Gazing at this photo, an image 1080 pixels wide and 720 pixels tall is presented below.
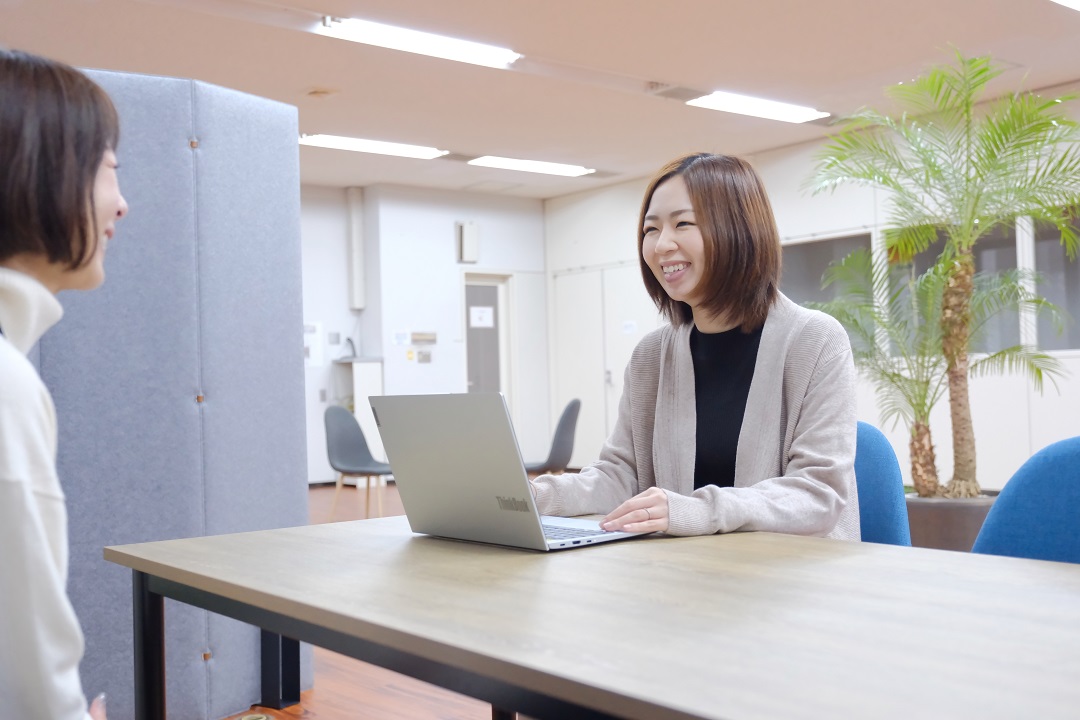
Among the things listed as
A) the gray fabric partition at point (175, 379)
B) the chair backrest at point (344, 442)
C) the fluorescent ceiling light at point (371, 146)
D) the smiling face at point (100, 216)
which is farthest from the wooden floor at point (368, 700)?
the fluorescent ceiling light at point (371, 146)

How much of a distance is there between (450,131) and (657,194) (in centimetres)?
616

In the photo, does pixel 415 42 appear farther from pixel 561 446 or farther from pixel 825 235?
pixel 825 235

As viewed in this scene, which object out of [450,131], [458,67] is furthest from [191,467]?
[450,131]

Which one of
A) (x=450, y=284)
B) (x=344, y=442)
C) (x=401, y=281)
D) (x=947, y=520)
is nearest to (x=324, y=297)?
(x=401, y=281)

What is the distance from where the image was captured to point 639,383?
2061 mm

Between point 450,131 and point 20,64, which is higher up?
point 450,131

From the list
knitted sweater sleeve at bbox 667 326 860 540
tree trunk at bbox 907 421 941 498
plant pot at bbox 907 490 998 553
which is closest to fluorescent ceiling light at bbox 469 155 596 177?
tree trunk at bbox 907 421 941 498

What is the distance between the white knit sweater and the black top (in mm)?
1226

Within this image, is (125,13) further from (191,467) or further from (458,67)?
(191,467)

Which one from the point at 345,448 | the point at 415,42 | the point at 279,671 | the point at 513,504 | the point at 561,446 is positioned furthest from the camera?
the point at 345,448

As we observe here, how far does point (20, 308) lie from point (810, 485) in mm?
1188

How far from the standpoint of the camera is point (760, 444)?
179 centimetres

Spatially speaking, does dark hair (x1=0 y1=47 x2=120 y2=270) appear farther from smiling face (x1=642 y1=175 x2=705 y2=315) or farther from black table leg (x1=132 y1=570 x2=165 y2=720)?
Answer: smiling face (x1=642 y1=175 x2=705 y2=315)

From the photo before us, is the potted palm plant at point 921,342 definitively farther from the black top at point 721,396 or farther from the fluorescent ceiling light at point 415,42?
the black top at point 721,396
